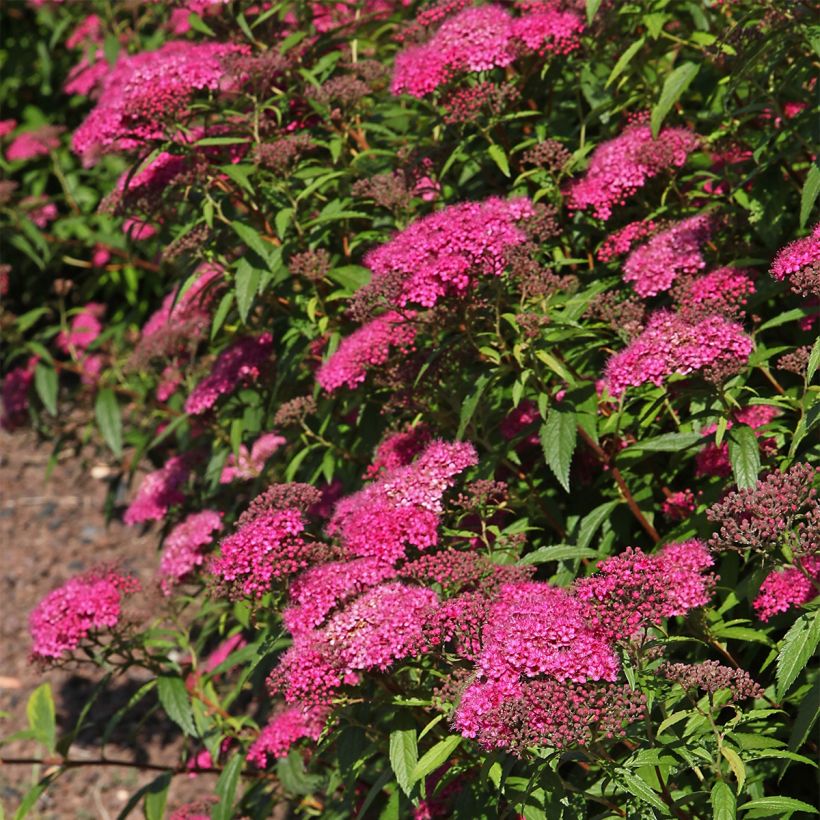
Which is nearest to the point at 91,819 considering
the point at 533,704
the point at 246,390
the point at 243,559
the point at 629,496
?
the point at 246,390

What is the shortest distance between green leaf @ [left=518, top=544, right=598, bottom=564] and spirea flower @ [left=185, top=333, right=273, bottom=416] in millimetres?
1577

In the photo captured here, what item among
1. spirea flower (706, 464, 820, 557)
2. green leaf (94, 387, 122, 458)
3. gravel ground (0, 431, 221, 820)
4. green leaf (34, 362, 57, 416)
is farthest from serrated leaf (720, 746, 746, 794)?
green leaf (34, 362, 57, 416)

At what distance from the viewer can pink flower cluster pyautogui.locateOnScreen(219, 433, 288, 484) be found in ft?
15.7

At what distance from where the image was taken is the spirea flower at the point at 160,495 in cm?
522

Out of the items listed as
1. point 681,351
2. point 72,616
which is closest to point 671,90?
point 681,351

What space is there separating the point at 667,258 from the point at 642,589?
4.03ft

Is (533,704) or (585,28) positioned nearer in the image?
(533,704)

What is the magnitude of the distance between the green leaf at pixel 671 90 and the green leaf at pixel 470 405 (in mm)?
1059

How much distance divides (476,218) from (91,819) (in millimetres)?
3877

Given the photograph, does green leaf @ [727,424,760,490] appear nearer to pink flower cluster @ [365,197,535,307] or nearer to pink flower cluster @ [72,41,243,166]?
pink flower cluster @ [365,197,535,307]

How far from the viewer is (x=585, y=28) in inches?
164

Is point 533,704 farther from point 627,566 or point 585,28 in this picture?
point 585,28

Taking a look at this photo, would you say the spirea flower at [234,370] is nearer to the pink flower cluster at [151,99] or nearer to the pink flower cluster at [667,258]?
the pink flower cluster at [151,99]

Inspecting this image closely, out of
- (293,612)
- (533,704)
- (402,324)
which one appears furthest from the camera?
(402,324)
